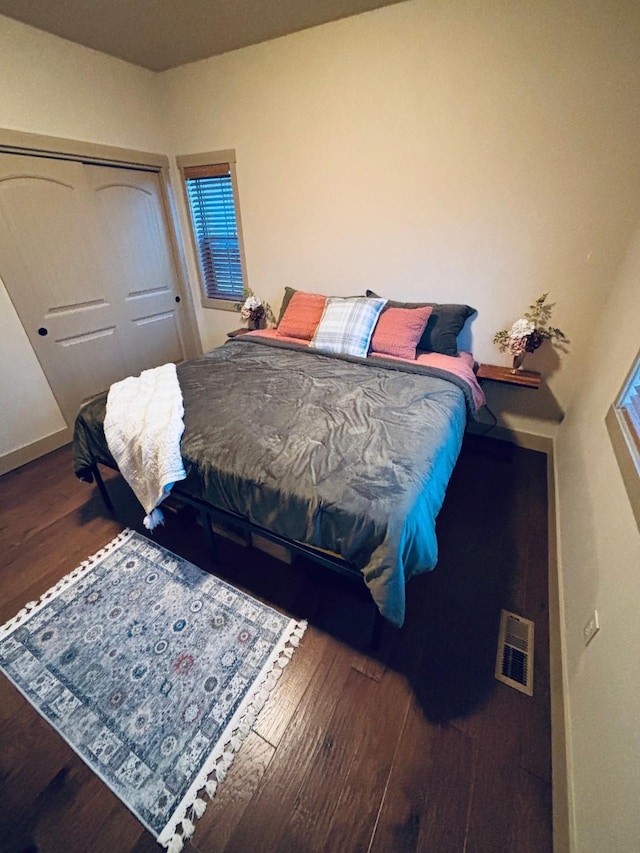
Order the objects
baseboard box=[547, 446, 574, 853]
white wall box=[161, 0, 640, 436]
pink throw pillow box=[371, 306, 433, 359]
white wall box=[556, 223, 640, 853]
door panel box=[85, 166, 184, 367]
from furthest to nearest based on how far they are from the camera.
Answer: door panel box=[85, 166, 184, 367]
pink throw pillow box=[371, 306, 433, 359]
white wall box=[161, 0, 640, 436]
baseboard box=[547, 446, 574, 853]
white wall box=[556, 223, 640, 853]

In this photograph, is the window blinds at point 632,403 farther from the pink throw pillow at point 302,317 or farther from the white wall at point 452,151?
the pink throw pillow at point 302,317

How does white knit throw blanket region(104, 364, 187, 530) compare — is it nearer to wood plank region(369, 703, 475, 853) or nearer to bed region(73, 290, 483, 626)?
bed region(73, 290, 483, 626)

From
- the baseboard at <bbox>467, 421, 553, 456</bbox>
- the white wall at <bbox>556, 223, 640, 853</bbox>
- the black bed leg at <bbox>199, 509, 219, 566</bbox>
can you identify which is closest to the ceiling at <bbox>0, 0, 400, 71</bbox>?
the white wall at <bbox>556, 223, 640, 853</bbox>

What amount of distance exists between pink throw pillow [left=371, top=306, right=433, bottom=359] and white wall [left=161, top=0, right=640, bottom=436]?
355 mm

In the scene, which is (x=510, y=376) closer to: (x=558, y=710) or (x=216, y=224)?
(x=558, y=710)

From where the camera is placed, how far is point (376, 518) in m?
1.13

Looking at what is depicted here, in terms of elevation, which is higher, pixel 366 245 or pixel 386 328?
pixel 366 245

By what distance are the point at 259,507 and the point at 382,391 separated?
0.95 meters

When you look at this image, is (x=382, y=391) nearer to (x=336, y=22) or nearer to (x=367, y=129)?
(x=367, y=129)

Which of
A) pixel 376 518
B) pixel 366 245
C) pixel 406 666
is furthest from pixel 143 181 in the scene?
pixel 406 666

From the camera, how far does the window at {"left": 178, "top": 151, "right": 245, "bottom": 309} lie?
9.85ft

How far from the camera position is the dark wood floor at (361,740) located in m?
0.97

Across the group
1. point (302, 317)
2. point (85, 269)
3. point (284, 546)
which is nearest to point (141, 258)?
point (85, 269)

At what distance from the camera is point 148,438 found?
1588 millimetres
